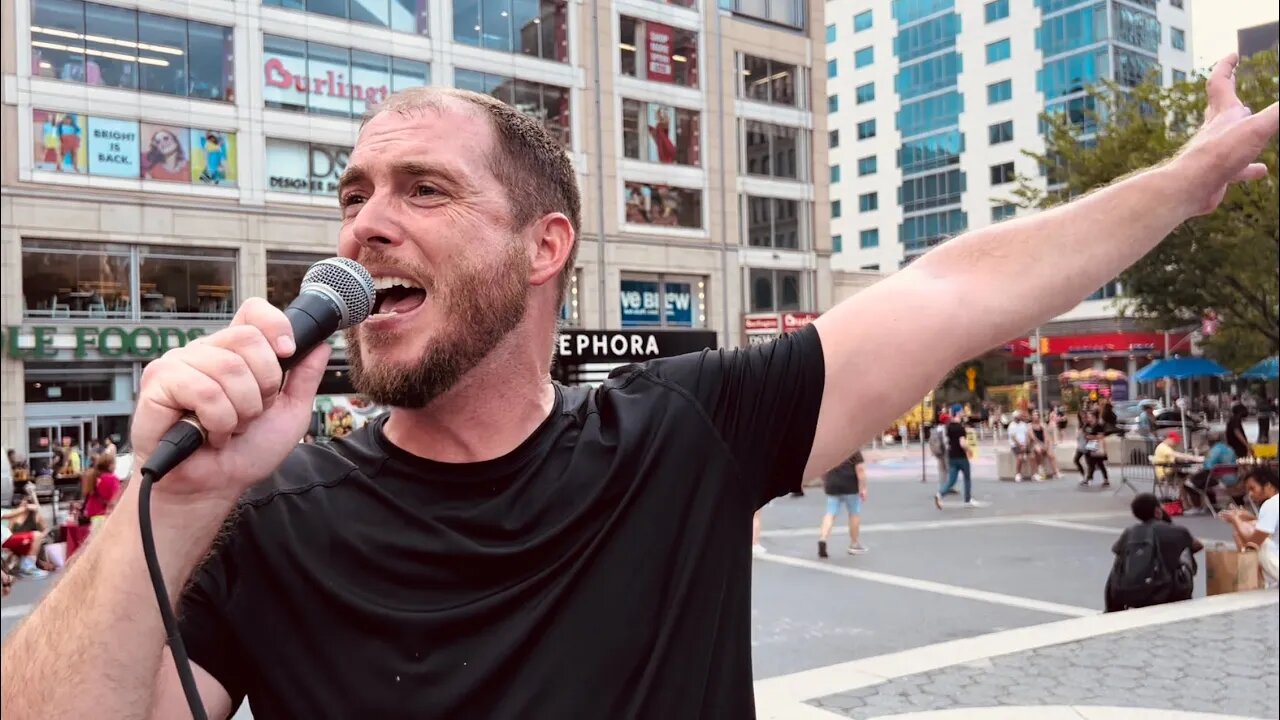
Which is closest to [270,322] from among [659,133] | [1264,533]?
[659,133]

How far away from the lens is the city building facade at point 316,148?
154 inches

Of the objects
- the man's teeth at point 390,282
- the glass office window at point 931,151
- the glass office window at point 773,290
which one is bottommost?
the man's teeth at point 390,282

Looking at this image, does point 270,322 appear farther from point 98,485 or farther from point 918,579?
point 98,485

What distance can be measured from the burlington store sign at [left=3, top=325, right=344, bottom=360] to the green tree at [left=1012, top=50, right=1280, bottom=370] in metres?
9.38

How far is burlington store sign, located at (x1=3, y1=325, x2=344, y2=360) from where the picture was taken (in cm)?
686

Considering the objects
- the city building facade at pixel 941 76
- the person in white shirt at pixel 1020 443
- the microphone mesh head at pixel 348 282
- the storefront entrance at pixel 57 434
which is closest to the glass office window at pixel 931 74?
the city building facade at pixel 941 76

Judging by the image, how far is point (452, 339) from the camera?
55.4 inches

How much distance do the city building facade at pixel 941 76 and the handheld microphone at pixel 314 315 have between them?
156 centimetres

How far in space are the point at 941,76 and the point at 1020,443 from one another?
16.4 m

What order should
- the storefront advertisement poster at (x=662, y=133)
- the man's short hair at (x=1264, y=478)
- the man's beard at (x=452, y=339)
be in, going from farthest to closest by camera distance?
the man's short hair at (x=1264, y=478) < the storefront advertisement poster at (x=662, y=133) < the man's beard at (x=452, y=339)

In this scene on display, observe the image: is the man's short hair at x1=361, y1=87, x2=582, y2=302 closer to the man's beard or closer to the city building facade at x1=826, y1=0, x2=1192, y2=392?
the man's beard

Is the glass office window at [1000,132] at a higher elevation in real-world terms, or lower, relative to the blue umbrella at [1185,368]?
higher

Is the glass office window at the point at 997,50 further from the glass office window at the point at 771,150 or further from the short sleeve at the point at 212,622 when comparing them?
the short sleeve at the point at 212,622

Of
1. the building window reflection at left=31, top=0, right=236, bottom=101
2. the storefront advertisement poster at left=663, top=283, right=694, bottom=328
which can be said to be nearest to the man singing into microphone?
the building window reflection at left=31, top=0, right=236, bottom=101
